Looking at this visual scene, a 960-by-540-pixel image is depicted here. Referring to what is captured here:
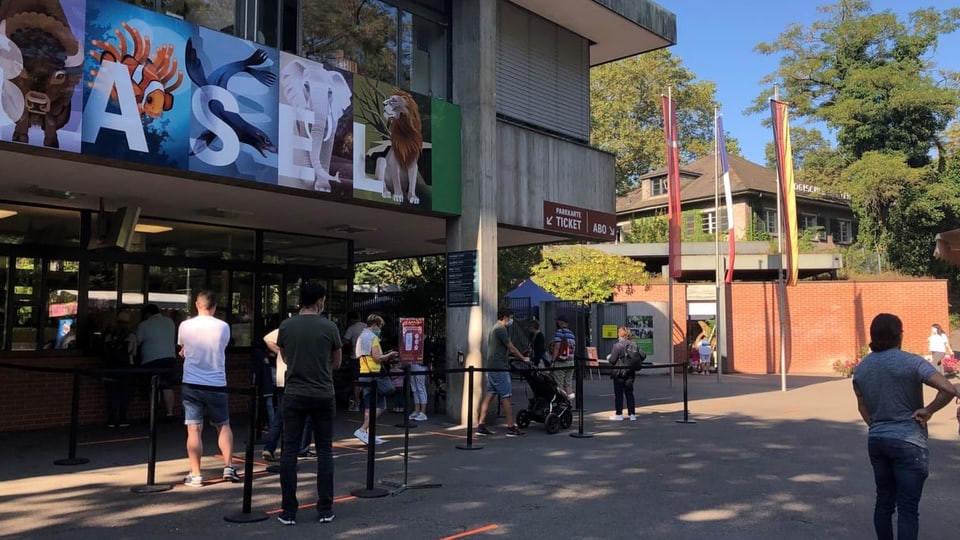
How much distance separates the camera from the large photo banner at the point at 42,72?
7078 mm

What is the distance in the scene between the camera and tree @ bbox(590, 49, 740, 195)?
163ft

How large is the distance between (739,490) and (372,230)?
873cm

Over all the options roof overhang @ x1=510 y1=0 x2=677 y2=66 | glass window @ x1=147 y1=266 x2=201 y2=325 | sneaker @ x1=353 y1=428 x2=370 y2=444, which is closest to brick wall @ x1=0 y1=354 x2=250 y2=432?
glass window @ x1=147 y1=266 x2=201 y2=325

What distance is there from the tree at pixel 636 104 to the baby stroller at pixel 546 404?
1573 inches

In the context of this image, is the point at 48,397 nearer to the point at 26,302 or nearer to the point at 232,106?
the point at 26,302

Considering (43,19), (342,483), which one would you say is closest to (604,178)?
(342,483)

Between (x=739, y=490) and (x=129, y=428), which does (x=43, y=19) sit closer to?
(x=129, y=428)

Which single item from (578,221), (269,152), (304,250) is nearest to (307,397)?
(269,152)

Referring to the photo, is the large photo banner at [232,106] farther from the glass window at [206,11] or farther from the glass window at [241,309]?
the glass window at [241,309]

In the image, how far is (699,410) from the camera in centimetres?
1457

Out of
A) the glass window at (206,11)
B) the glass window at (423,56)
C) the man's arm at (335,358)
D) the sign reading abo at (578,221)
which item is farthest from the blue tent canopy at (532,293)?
the man's arm at (335,358)

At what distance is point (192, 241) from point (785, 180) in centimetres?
1437

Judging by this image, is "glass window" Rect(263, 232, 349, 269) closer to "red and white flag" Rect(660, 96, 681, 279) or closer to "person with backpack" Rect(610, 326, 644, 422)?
"person with backpack" Rect(610, 326, 644, 422)

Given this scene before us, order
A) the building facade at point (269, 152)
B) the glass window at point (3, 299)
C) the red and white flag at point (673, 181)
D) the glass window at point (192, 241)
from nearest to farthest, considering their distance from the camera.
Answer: the building facade at point (269, 152), the glass window at point (3, 299), the glass window at point (192, 241), the red and white flag at point (673, 181)
